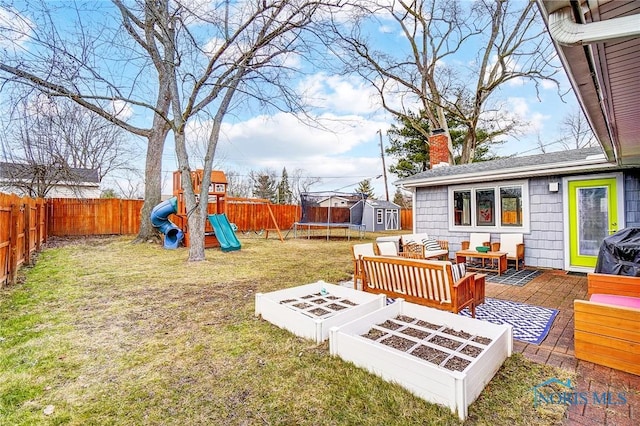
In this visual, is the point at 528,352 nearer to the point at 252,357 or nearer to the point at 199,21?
the point at 252,357

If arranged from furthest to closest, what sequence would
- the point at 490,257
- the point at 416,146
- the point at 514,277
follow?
the point at 416,146 → the point at 490,257 → the point at 514,277

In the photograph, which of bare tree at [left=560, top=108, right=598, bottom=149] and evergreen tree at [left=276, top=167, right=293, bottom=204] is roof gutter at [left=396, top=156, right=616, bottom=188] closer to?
bare tree at [left=560, top=108, right=598, bottom=149]

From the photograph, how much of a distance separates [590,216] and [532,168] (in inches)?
56.7

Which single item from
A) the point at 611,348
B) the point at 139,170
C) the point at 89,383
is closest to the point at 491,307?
the point at 611,348

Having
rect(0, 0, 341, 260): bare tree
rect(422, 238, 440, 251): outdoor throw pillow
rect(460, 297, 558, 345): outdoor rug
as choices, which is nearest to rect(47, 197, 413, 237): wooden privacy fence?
rect(0, 0, 341, 260): bare tree

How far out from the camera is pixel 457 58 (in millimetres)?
15758

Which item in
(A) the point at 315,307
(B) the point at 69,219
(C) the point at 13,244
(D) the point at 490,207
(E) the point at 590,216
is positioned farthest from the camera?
(B) the point at 69,219

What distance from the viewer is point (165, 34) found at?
22.0 ft

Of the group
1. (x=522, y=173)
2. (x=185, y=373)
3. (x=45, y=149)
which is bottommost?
(x=185, y=373)

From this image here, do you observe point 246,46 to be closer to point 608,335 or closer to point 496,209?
point 496,209

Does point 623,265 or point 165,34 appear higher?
point 165,34

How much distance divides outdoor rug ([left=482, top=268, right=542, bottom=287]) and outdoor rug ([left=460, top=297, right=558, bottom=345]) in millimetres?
1456

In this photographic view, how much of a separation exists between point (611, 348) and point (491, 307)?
5.37 ft

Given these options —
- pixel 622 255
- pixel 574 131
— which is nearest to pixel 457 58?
pixel 574 131
